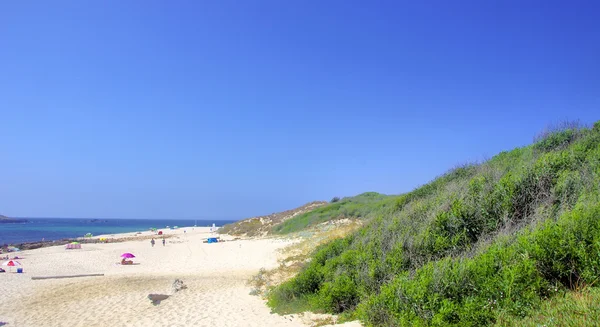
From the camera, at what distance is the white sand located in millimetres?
10539

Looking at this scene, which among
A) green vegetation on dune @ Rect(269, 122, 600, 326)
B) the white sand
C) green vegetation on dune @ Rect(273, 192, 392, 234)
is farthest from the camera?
green vegetation on dune @ Rect(273, 192, 392, 234)

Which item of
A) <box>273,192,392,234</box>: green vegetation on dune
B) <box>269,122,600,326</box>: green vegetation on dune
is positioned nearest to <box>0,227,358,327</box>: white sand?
<box>269,122,600,326</box>: green vegetation on dune

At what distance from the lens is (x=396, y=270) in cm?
711

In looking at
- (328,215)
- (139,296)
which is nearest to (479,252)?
(139,296)

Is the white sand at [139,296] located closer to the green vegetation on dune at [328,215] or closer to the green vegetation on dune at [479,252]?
the green vegetation on dune at [479,252]

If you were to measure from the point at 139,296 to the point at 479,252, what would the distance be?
12364 millimetres

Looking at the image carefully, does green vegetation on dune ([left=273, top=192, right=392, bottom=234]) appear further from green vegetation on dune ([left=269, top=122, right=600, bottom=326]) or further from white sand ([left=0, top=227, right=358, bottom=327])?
green vegetation on dune ([left=269, top=122, right=600, bottom=326])

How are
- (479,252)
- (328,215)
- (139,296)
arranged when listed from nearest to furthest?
(479,252), (139,296), (328,215)

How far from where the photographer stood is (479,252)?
586cm

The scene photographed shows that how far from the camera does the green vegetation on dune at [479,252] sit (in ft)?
15.0

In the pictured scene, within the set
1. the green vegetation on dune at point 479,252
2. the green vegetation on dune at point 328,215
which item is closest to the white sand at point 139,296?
the green vegetation on dune at point 479,252

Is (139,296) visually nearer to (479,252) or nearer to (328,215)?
(479,252)

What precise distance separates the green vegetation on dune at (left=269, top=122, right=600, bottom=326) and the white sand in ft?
6.12

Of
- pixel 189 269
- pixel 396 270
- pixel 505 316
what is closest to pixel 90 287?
pixel 189 269
